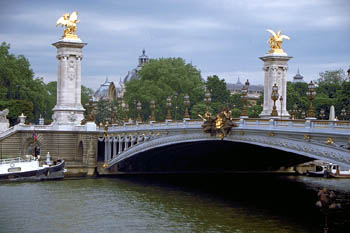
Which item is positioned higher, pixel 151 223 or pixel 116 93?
pixel 116 93

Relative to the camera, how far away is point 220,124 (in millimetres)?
39531

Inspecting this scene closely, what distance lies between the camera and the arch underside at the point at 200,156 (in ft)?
151

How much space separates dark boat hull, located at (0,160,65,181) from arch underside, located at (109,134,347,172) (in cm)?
417

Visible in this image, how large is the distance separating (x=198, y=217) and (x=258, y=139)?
5.15 meters

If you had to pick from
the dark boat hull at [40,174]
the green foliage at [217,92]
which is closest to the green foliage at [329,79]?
the green foliage at [217,92]

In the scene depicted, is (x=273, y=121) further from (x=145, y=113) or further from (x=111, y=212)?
(x=145, y=113)

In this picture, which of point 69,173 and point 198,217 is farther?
point 69,173

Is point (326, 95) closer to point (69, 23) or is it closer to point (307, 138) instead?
point (69, 23)

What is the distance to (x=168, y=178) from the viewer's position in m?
55.3

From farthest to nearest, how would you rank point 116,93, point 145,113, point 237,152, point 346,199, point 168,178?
1. point 116,93
2. point 145,113
3. point 168,178
4. point 237,152
5. point 346,199

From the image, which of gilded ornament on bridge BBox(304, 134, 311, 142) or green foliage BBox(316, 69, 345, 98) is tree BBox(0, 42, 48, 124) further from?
gilded ornament on bridge BBox(304, 134, 311, 142)

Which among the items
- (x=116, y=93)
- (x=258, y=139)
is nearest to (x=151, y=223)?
(x=258, y=139)

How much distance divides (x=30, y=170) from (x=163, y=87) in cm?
4157

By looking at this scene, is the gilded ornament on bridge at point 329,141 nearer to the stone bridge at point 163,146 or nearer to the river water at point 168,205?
the stone bridge at point 163,146
